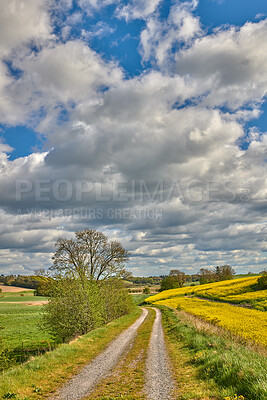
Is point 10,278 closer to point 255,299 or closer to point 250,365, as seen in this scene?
point 255,299

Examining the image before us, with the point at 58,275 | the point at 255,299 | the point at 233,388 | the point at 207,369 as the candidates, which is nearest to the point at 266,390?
the point at 233,388

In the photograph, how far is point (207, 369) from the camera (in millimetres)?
10648

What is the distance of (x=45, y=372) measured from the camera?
38.9ft

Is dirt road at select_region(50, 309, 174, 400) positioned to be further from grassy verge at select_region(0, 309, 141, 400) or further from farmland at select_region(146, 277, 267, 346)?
farmland at select_region(146, 277, 267, 346)

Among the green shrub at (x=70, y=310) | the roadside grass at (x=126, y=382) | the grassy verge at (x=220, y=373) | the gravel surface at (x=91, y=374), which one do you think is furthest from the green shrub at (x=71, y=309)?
the grassy verge at (x=220, y=373)

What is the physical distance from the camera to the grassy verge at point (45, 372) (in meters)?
9.63

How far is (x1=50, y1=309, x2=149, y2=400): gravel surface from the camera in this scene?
372 inches

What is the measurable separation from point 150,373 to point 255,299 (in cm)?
3982

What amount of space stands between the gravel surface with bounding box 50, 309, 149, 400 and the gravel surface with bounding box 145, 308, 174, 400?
6.75 feet

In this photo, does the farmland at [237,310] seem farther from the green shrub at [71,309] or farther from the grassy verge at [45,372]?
the green shrub at [71,309]

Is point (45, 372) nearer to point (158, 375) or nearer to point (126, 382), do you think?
point (126, 382)

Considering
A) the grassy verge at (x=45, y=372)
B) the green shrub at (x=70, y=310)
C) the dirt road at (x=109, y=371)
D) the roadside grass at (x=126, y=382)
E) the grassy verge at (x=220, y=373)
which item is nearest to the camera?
the grassy verge at (x=220, y=373)

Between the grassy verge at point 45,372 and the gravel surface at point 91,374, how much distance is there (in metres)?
0.47

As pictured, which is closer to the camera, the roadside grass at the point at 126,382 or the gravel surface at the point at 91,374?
the roadside grass at the point at 126,382
